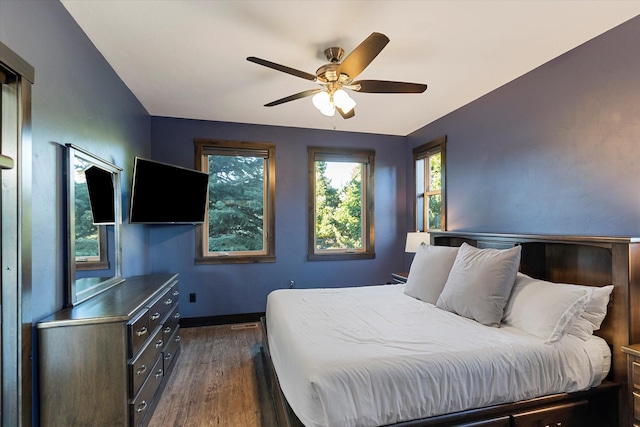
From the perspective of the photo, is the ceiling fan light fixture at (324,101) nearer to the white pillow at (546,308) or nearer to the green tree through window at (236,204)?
the white pillow at (546,308)

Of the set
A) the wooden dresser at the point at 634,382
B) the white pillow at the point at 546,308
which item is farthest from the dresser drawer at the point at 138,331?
the wooden dresser at the point at 634,382

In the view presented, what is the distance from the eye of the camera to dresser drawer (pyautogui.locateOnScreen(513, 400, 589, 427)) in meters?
1.59

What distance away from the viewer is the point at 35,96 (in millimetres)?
1556

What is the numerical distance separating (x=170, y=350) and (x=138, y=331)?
98 centimetres

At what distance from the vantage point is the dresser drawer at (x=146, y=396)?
5.83 ft

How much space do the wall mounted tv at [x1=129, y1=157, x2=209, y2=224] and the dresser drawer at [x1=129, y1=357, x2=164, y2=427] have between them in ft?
4.66

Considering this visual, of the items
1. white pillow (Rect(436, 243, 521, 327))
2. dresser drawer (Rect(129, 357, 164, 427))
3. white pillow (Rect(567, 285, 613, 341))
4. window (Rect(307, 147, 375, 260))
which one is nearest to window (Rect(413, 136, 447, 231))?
window (Rect(307, 147, 375, 260))

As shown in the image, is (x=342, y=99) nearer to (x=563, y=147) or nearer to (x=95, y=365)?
(x=563, y=147)

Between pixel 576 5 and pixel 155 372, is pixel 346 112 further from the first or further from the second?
pixel 155 372

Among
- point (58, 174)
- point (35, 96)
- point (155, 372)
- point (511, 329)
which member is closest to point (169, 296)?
point (155, 372)

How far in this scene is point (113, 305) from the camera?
1.93 m

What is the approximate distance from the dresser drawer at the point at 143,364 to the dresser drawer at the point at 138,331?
0.06 meters

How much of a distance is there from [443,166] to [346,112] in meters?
1.97

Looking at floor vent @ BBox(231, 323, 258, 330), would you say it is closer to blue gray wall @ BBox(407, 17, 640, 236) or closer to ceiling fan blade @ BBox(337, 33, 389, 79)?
blue gray wall @ BBox(407, 17, 640, 236)
